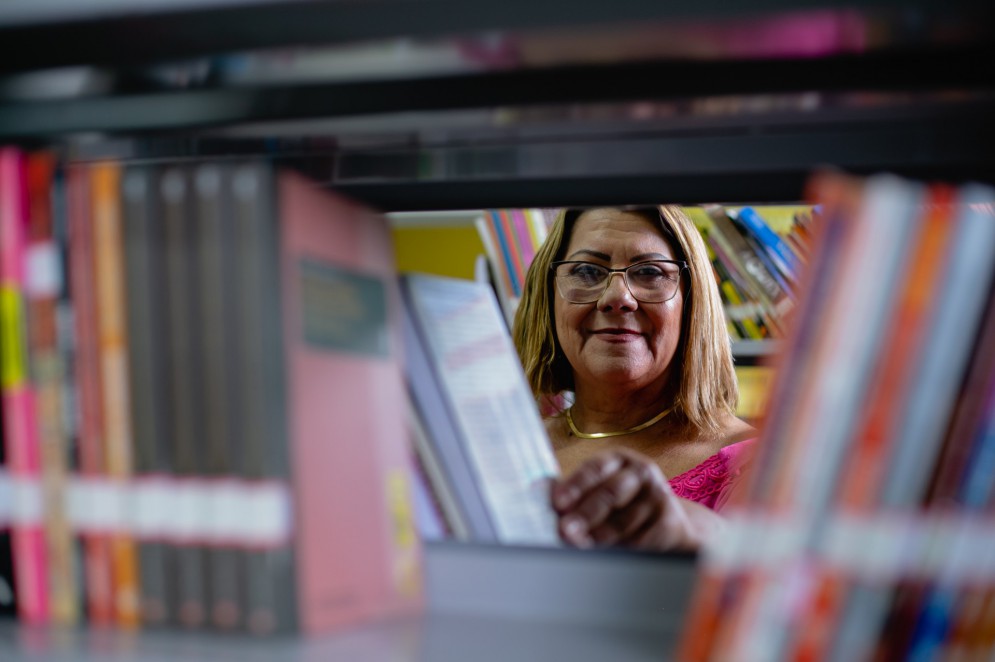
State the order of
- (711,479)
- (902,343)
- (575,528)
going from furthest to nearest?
(711,479) < (575,528) < (902,343)

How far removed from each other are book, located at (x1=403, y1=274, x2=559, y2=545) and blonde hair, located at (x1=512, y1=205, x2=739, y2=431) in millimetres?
1257

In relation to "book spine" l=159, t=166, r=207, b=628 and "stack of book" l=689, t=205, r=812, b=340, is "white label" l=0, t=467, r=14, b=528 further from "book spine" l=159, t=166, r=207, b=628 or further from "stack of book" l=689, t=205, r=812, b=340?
"stack of book" l=689, t=205, r=812, b=340

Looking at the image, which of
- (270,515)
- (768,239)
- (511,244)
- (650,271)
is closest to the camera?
(270,515)

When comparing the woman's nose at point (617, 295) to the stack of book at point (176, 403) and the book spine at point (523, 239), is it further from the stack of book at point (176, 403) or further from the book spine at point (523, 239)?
the stack of book at point (176, 403)

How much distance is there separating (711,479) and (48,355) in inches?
60.8

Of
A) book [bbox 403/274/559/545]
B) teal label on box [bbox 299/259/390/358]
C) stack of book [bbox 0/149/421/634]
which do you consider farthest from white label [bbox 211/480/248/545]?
book [bbox 403/274/559/545]

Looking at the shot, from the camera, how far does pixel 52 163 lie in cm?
60

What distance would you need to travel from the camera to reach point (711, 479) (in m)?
1.91

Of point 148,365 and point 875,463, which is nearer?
point 875,463

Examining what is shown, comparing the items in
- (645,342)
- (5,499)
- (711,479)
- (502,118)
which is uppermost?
(502,118)

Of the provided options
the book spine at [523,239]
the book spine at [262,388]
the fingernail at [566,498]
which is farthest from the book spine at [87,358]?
the book spine at [523,239]

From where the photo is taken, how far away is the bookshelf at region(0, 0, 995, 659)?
523 mm

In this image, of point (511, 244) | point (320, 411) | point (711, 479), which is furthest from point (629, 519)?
point (511, 244)

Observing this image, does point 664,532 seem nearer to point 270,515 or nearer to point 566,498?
point 566,498
